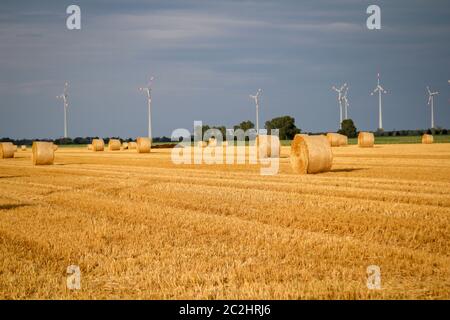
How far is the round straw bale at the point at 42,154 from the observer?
96.6 ft

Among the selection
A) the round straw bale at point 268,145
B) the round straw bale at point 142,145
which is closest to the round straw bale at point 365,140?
the round straw bale at point 268,145

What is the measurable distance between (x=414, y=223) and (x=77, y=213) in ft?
22.7

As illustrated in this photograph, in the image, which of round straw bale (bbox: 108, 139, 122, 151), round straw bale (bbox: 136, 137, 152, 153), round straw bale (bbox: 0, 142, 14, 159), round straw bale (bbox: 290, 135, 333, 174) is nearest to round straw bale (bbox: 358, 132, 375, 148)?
round straw bale (bbox: 136, 137, 152, 153)

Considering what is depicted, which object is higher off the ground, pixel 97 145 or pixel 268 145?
pixel 97 145

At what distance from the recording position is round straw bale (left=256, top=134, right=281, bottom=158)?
29.4 meters

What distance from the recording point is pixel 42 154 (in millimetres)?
29469

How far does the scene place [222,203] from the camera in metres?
12.4

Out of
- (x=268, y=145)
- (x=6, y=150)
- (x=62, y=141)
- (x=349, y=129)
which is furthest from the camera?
(x=62, y=141)

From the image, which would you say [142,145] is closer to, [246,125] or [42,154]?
[42,154]

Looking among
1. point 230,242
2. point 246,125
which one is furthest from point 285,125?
point 230,242

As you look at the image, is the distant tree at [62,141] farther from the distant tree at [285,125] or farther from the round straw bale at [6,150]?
the round straw bale at [6,150]

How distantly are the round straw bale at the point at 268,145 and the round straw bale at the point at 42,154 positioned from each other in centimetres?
1214

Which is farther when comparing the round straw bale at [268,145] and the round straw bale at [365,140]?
the round straw bale at [365,140]

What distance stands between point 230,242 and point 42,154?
23882 millimetres
